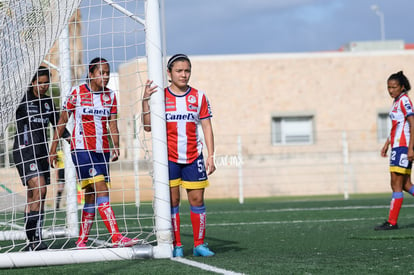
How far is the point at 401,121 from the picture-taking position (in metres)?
9.73

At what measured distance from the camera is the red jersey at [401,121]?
966 cm

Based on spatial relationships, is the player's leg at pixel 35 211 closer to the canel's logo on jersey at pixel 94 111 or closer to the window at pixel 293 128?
the canel's logo on jersey at pixel 94 111

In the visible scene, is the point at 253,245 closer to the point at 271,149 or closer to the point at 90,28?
the point at 90,28

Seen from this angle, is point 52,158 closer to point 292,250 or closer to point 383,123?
point 292,250

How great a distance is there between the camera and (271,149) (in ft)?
95.2

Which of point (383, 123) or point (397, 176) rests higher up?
point (383, 123)

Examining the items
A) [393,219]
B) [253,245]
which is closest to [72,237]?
[253,245]

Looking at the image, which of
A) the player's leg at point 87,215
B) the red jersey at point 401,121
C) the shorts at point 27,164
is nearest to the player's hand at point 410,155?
the red jersey at point 401,121

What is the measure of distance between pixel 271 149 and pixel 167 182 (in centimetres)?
2202

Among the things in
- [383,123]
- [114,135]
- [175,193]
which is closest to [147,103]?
[175,193]

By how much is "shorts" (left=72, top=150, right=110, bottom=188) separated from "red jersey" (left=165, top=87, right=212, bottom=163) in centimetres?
108

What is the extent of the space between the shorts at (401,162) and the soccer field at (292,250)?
77cm

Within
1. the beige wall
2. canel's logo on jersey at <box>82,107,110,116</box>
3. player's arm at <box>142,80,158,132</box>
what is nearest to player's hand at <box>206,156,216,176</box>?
player's arm at <box>142,80,158,132</box>

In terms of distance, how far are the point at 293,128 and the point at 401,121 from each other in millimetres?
20280
